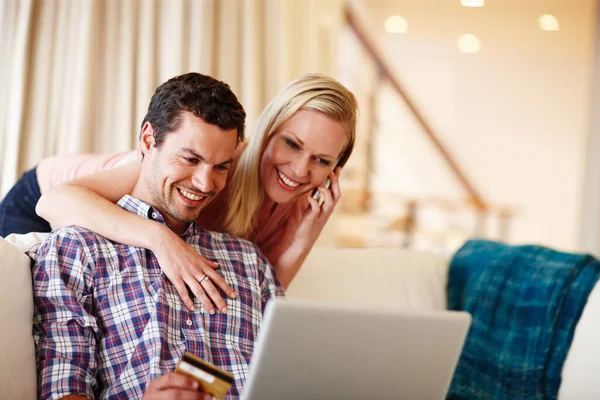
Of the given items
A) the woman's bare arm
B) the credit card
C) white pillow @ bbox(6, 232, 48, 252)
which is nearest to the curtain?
white pillow @ bbox(6, 232, 48, 252)

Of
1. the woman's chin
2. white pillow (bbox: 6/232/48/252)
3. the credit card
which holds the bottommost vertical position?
the credit card

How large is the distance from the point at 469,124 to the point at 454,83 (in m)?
0.38

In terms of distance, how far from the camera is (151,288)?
1.32 metres

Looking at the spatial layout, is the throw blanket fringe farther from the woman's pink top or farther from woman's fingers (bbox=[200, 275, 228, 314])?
the woman's pink top

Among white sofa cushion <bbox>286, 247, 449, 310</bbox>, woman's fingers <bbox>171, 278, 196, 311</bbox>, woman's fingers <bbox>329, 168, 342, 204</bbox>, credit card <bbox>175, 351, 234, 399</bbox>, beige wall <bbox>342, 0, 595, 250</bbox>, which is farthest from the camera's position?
beige wall <bbox>342, 0, 595, 250</bbox>

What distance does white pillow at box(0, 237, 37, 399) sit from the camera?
117 centimetres

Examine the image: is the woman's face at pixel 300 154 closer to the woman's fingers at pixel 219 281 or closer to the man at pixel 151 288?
the man at pixel 151 288

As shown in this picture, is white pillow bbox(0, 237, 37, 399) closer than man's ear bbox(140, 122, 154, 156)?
Yes

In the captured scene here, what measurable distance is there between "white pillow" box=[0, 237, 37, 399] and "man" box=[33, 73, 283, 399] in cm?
2

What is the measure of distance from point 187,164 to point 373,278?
3.27 ft

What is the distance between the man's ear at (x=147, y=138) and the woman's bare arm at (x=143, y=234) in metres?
0.14

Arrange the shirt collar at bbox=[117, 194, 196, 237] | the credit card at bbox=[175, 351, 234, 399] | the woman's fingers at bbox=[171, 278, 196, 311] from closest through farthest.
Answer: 1. the credit card at bbox=[175, 351, 234, 399]
2. the woman's fingers at bbox=[171, 278, 196, 311]
3. the shirt collar at bbox=[117, 194, 196, 237]

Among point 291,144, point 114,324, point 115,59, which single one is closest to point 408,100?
point 115,59

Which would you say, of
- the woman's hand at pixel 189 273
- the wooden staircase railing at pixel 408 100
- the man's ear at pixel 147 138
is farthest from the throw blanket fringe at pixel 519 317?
the wooden staircase railing at pixel 408 100
